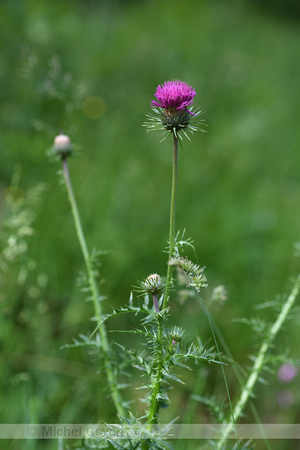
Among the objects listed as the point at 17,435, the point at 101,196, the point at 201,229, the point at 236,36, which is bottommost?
the point at 17,435

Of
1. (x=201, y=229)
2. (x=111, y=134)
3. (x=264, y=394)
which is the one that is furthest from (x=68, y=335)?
(x=111, y=134)

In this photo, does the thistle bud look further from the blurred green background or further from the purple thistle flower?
the blurred green background

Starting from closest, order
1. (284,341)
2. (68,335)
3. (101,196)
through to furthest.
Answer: (68,335), (284,341), (101,196)

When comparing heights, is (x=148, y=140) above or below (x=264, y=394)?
above

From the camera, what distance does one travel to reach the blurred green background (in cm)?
187

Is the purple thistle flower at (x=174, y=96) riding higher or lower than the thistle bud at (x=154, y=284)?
higher

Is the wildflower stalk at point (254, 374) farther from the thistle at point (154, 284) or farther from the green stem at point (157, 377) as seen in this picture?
the thistle at point (154, 284)

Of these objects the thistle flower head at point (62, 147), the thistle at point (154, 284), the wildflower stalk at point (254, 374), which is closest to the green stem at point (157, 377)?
the thistle at point (154, 284)

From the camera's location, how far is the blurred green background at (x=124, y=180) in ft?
6.15

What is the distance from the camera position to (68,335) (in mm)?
2021

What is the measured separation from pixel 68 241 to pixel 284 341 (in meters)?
1.22

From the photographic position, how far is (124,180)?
9.48 ft

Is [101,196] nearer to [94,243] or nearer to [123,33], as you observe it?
[94,243]

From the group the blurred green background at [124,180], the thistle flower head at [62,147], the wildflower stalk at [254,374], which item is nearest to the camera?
A: the wildflower stalk at [254,374]
